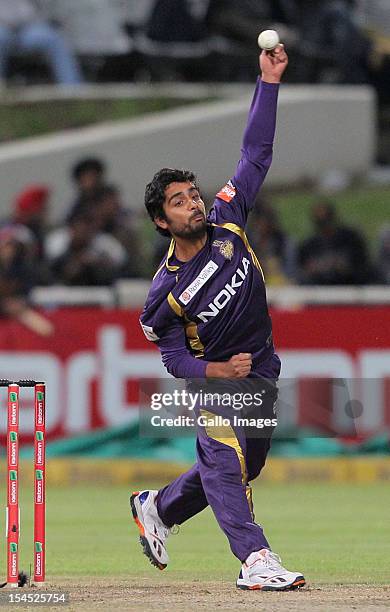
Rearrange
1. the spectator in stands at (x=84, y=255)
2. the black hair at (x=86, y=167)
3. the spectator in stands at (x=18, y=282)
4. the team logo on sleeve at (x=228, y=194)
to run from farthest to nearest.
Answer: the black hair at (x=86, y=167) < the spectator in stands at (x=84, y=255) < the spectator in stands at (x=18, y=282) < the team logo on sleeve at (x=228, y=194)

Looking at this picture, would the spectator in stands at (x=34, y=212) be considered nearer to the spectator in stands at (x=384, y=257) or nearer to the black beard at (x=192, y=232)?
the spectator in stands at (x=384, y=257)

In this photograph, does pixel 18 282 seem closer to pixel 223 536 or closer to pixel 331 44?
pixel 223 536

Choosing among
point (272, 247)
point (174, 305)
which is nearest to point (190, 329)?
point (174, 305)

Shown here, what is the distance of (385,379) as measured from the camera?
13953 mm

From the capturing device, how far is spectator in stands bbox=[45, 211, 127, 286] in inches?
615

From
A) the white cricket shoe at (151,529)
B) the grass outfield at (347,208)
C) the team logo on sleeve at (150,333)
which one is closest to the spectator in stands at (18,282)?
the grass outfield at (347,208)

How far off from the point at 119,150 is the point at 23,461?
5222 millimetres

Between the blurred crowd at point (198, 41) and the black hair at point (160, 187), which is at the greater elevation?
the blurred crowd at point (198, 41)

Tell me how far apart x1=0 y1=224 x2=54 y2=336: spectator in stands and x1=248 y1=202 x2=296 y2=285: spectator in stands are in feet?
7.72

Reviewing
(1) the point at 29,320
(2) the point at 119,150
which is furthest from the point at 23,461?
(2) the point at 119,150

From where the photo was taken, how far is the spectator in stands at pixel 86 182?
16203mm

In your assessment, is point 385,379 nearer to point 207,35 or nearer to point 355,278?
point 355,278

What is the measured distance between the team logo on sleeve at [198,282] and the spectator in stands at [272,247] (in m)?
8.33

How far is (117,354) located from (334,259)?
2780mm
